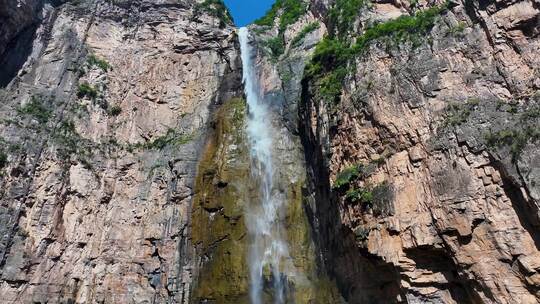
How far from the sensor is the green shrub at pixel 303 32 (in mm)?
27591

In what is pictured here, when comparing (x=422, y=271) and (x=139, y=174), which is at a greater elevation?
(x=139, y=174)

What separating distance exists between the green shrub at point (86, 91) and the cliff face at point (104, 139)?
0.18 ft

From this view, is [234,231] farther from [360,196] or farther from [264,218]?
[360,196]

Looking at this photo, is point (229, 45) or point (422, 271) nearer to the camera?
point (422, 271)

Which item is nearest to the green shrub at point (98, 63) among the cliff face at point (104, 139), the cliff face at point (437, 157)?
the cliff face at point (104, 139)

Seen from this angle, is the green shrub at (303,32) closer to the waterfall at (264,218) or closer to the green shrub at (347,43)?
the green shrub at (347,43)

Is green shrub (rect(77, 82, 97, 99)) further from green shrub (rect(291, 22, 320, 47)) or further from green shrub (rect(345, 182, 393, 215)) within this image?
green shrub (rect(345, 182, 393, 215))

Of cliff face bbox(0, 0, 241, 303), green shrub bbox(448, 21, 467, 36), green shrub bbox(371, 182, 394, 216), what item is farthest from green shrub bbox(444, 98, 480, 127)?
cliff face bbox(0, 0, 241, 303)

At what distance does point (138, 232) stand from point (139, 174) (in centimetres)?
332

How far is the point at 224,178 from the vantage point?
21266 millimetres

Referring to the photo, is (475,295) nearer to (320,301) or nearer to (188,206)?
(320,301)

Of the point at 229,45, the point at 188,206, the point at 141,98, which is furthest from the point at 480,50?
the point at 141,98

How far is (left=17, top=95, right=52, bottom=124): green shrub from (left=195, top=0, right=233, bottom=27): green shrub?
37.3ft

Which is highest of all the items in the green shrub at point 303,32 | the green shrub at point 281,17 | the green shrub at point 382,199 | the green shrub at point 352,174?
the green shrub at point 281,17
